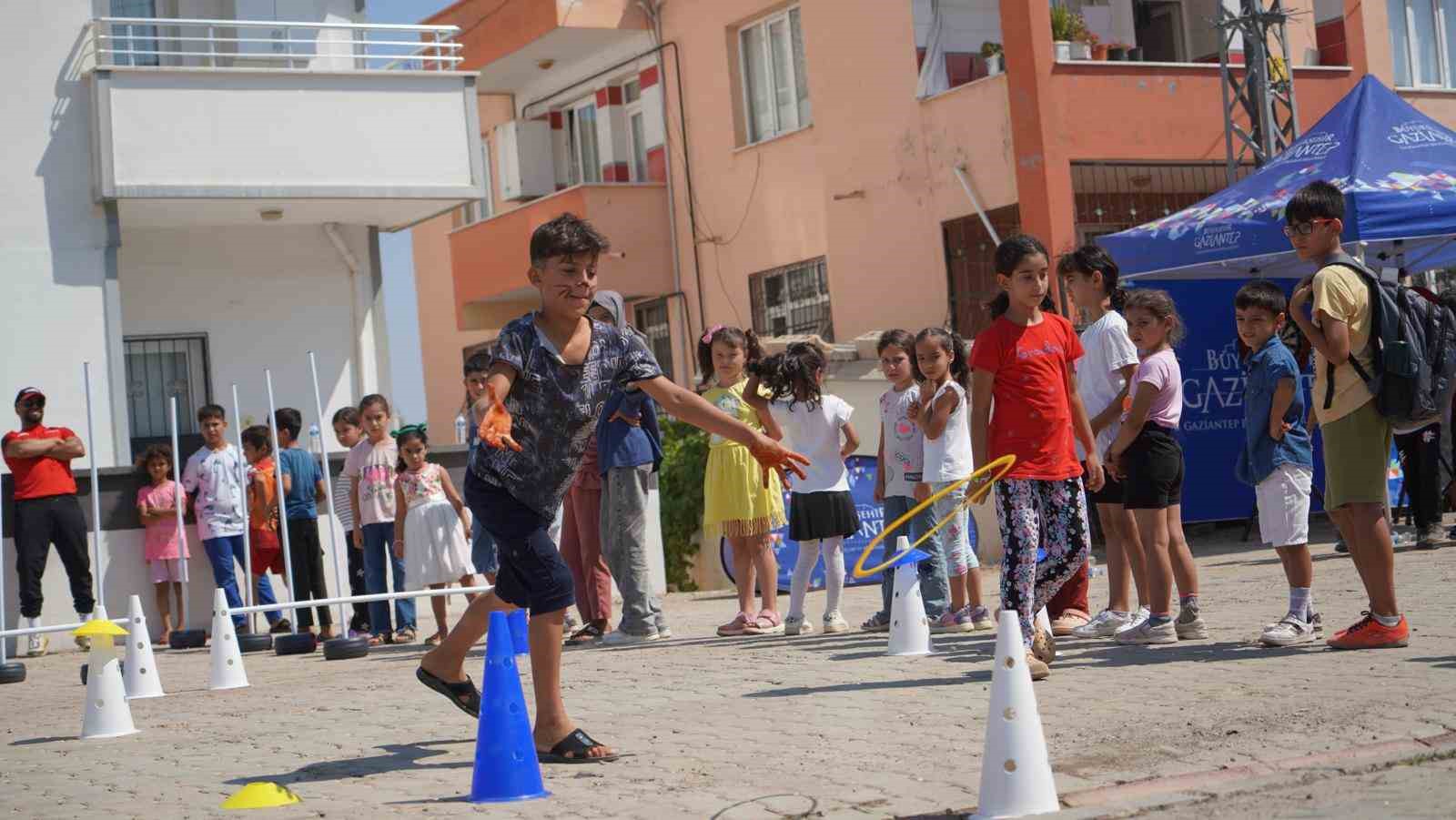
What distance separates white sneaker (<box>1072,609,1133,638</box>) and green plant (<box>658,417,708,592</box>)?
800cm

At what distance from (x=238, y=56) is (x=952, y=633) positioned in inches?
432

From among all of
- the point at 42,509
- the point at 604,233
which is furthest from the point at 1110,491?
the point at 604,233

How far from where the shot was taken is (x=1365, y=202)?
1376cm

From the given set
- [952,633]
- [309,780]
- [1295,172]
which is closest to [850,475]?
[1295,172]

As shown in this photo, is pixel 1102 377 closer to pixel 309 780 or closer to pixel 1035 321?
pixel 1035 321

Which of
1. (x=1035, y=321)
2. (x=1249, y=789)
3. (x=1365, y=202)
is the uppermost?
(x=1365, y=202)

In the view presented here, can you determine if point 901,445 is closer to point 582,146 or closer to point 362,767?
point 362,767

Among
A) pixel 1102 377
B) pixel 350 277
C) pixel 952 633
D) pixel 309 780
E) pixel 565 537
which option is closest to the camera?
pixel 309 780

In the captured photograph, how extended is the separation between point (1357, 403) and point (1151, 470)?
1155 mm

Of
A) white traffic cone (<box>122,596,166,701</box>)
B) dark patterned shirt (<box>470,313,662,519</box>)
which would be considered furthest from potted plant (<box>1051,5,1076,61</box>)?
dark patterned shirt (<box>470,313,662,519</box>)

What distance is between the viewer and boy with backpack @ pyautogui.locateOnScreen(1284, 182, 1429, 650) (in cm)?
775

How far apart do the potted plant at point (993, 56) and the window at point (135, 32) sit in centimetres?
931

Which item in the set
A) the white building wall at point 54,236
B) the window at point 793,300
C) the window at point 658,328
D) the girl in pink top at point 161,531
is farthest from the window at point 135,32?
the window at point 658,328

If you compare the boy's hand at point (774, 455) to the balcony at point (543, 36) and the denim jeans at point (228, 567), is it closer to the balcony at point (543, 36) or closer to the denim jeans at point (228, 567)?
the denim jeans at point (228, 567)
